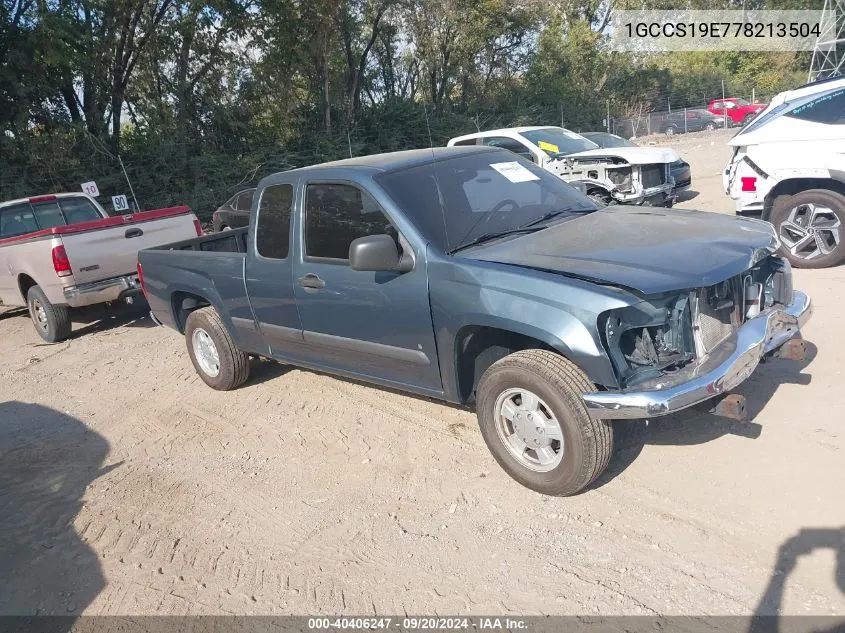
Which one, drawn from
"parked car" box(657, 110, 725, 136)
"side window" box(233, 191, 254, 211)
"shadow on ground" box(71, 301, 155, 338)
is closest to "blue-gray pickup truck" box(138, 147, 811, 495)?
"shadow on ground" box(71, 301, 155, 338)

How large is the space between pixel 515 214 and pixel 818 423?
2.20m

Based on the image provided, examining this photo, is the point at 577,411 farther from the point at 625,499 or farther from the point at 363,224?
the point at 363,224

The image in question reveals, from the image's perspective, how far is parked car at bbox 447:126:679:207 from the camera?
35.2 ft

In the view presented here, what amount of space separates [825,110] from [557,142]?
19.9 ft

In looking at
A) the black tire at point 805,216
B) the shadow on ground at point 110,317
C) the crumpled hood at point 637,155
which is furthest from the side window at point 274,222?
the crumpled hood at point 637,155

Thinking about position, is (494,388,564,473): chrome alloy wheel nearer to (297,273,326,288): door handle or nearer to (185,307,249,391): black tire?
(297,273,326,288): door handle

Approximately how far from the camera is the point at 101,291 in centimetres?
802

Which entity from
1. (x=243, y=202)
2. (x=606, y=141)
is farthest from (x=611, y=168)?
(x=243, y=202)

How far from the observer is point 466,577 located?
3.14 meters

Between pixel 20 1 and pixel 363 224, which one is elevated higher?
pixel 20 1

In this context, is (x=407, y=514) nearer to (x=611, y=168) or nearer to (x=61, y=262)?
(x=61, y=262)

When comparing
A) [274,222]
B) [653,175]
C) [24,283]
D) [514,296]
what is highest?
[274,222]

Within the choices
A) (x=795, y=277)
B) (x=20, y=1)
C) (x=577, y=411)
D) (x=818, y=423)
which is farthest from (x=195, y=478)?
(x=20, y=1)

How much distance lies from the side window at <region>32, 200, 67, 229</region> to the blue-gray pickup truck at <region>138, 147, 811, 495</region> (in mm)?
A: 5929
